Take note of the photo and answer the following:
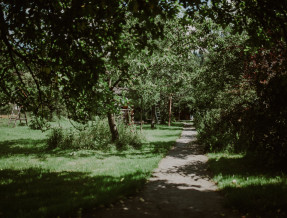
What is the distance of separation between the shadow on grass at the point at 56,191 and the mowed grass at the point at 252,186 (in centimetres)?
226

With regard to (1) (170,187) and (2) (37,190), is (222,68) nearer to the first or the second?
(1) (170,187)

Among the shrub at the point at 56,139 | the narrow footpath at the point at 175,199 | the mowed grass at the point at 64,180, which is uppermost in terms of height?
the shrub at the point at 56,139

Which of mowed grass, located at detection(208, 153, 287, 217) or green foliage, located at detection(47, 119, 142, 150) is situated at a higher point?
green foliage, located at detection(47, 119, 142, 150)

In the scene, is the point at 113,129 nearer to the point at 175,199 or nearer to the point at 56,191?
the point at 56,191

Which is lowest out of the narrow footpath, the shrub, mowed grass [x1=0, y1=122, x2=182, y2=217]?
the narrow footpath

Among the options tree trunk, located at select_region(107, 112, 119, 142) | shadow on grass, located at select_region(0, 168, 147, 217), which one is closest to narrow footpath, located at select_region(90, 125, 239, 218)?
shadow on grass, located at select_region(0, 168, 147, 217)

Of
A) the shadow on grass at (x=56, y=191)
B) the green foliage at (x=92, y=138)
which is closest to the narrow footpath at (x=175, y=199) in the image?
the shadow on grass at (x=56, y=191)

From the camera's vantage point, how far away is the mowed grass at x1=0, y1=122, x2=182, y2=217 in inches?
164

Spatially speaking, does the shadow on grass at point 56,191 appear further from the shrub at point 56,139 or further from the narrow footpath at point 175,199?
the shrub at point 56,139

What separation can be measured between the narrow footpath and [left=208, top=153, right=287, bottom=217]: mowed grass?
0.29 meters

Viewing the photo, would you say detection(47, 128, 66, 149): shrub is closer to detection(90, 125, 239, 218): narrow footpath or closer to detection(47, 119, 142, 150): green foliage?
detection(47, 119, 142, 150): green foliage

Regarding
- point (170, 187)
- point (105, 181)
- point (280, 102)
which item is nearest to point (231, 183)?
point (170, 187)

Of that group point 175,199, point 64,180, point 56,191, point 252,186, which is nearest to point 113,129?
point 64,180

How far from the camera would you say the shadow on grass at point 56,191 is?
4.02m
